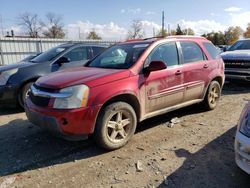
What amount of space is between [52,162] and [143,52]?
7.65ft

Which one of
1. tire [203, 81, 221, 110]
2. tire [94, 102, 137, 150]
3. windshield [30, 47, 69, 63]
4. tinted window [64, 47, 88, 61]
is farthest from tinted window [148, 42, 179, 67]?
windshield [30, 47, 69, 63]

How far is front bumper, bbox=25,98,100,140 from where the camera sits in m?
3.27

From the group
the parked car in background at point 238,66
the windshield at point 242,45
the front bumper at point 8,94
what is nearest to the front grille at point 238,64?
the parked car in background at point 238,66

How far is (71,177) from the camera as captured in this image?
3.08m

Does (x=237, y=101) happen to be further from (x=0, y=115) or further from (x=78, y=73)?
(x=0, y=115)

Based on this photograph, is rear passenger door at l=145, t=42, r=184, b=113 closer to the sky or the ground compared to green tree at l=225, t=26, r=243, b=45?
closer to the ground

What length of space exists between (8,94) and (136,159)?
377cm

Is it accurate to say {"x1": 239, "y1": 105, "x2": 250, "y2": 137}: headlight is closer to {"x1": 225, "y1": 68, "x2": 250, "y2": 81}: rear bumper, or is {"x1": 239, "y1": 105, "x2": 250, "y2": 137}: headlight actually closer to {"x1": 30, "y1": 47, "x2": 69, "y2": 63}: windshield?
{"x1": 30, "y1": 47, "x2": 69, "y2": 63}: windshield

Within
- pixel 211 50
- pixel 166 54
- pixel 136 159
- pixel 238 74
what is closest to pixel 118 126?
pixel 136 159

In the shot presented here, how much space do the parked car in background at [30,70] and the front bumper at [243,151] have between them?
487 centimetres

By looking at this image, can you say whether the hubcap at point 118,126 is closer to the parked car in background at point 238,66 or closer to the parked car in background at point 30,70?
the parked car in background at point 30,70

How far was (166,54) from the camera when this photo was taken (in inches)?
179

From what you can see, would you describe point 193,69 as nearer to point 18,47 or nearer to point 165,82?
point 165,82

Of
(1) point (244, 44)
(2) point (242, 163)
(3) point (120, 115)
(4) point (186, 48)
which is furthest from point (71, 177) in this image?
(1) point (244, 44)
